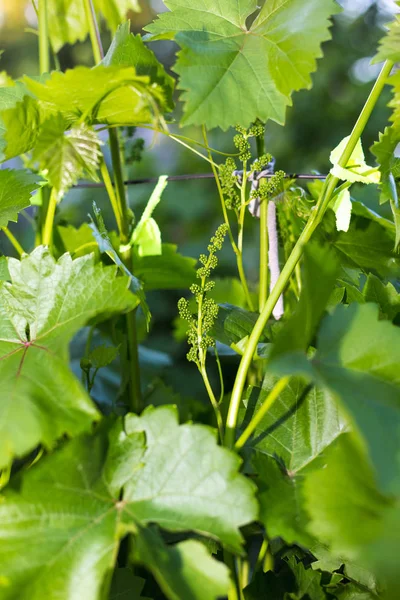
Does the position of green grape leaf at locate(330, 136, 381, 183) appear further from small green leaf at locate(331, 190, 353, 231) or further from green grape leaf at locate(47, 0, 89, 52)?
green grape leaf at locate(47, 0, 89, 52)

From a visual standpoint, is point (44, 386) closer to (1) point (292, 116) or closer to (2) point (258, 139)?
(2) point (258, 139)

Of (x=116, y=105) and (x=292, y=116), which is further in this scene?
(x=292, y=116)

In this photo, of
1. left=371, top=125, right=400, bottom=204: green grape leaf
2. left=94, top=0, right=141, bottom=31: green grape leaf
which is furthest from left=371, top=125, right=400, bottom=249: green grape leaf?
left=94, top=0, right=141, bottom=31: green grape leaf

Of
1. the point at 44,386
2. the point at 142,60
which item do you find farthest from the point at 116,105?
the point at 44,386

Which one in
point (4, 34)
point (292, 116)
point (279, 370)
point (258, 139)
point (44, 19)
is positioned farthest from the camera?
point (4, 34)

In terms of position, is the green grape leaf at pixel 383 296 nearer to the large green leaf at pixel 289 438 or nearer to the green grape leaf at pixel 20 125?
the large green leaf at pixel 289 438
